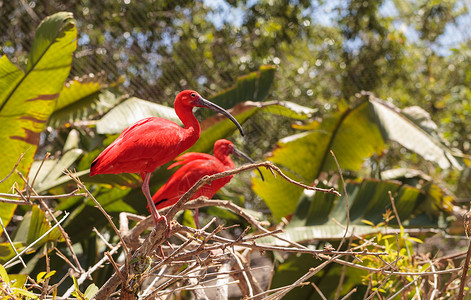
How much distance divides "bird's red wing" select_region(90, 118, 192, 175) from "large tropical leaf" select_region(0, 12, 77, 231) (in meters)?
0.92

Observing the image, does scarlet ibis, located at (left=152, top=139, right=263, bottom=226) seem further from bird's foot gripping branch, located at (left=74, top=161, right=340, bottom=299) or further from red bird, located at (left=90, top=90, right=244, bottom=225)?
bird's foot gripping branch, located at (left=74, top=161, right=340, bottom=299)

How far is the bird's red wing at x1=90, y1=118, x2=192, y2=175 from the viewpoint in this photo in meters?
1.61

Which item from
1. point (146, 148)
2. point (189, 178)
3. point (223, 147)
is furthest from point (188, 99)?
point (223, 147)

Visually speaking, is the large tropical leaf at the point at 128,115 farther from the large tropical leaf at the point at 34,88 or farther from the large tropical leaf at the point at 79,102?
the large tropical leaf at the point at 79,102

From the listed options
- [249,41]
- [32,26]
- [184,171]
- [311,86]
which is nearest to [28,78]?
[184,171]

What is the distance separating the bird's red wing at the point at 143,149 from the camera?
5.27ft

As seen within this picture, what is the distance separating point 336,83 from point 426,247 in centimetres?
164

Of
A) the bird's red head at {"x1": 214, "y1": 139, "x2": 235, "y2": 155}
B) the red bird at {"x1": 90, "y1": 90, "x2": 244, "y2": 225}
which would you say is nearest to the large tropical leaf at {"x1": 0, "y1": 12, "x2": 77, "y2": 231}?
the bird's red head at {"x1": 214, "y1": 139, "x2": 235, "y2": 155}

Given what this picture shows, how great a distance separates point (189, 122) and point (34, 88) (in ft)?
3.46

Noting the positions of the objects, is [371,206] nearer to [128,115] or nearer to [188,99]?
[128,115]

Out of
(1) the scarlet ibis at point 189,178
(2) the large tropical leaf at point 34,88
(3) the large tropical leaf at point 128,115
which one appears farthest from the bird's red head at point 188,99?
(2) the large tropical leaf at point 34,88

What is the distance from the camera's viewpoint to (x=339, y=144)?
3.40 m

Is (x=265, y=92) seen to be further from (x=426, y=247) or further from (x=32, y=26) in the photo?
(x=426, y=247)

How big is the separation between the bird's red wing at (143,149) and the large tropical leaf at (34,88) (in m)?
0.92
